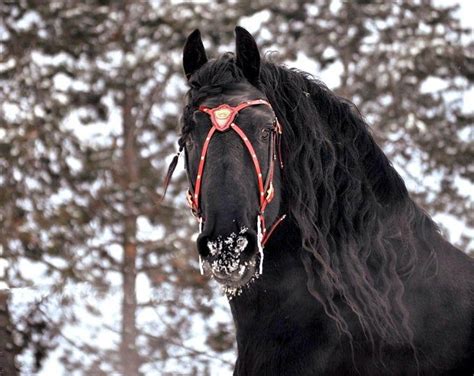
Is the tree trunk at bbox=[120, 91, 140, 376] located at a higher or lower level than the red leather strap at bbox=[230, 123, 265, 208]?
higher

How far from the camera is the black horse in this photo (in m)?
3.71

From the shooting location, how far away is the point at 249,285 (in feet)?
12.7

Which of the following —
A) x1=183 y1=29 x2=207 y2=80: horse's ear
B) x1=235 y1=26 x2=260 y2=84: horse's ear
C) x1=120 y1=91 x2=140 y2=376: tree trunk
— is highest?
x1=120 y1=91 x2=140 y2=376: tree trunk

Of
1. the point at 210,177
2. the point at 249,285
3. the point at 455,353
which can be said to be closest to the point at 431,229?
the point at 455,353

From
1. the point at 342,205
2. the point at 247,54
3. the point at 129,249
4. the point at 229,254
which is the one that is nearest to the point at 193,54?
the point at 247,54

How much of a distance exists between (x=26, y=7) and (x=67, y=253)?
4.43m

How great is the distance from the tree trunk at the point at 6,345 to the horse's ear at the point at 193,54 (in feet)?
7.52

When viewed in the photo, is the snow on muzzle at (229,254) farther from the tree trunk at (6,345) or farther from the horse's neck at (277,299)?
the tree trunk at (6,345)

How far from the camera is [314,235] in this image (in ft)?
12.7

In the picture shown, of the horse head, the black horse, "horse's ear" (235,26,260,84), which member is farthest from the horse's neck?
"horse's ear" (235,26,260,84)

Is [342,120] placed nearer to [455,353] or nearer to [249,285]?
[249,285]

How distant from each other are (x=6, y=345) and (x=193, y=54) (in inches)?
97.4

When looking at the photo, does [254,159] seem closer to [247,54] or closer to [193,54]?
[247,54]

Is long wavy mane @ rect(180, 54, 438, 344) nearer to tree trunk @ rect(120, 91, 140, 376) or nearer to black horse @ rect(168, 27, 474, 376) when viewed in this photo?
black horse @ rect(168, 27, 474, 376)
